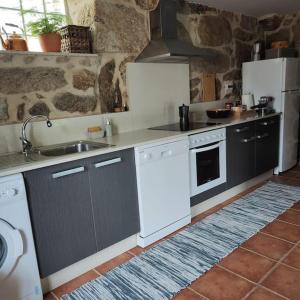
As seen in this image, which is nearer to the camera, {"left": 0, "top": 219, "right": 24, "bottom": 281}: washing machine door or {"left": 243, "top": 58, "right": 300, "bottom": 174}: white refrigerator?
{"left": 0, "top": 219, "right": 24, "bottom": 281}: washing machine door

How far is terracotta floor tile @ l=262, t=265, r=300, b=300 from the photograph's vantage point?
164 cm

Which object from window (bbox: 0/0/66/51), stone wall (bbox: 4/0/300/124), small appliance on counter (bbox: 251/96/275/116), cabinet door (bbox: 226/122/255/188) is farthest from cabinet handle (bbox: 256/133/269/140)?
window (bbox: 0/0/66/51)

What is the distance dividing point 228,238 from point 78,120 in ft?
5.22

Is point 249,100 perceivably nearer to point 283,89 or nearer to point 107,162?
point 283,89

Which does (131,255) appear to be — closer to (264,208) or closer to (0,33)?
(264,208)

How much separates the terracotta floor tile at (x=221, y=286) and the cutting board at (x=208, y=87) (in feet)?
7.50

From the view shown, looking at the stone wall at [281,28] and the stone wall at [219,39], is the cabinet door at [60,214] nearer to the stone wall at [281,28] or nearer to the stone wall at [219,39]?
the stone wall at [219,39]

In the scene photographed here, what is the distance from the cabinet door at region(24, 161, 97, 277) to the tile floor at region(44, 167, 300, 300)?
0.79 ft

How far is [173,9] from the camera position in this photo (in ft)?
9.67

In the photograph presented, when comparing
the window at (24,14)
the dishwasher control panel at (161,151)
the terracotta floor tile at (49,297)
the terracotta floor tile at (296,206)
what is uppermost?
the window at (24,14)

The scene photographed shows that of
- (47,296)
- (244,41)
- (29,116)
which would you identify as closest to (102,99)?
(29,116)

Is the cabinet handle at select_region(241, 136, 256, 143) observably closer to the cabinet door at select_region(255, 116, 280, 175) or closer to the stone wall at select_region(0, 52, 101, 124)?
the cabinet door at select_region(255, 116, 280, 175)

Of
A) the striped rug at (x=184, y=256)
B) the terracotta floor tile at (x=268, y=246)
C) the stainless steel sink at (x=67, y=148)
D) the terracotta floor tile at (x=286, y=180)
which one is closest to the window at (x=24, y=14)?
the stainless steel sink at (x=67, y=148)

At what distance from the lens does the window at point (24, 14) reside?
7.25ft
